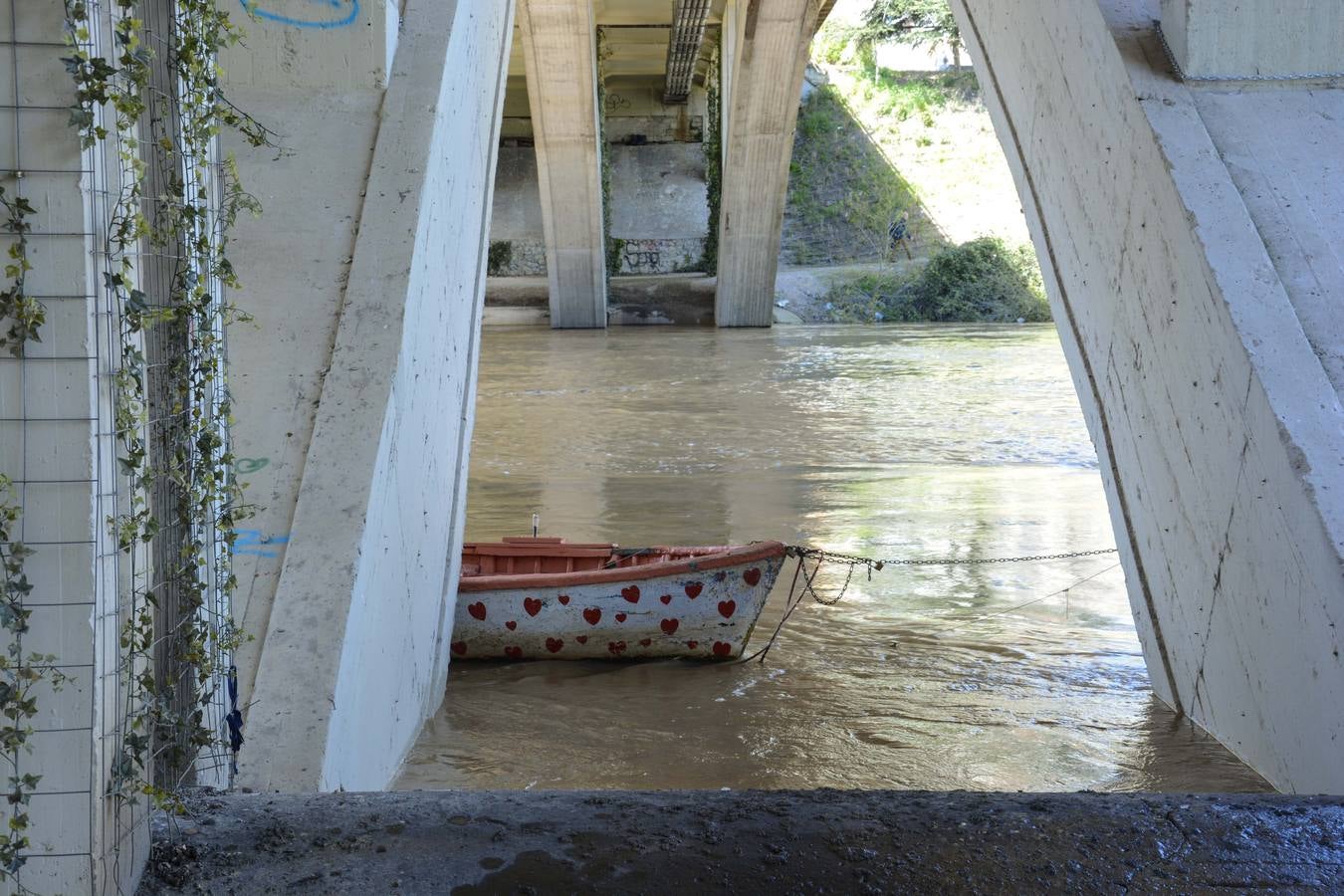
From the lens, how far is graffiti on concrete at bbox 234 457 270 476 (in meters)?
4.62

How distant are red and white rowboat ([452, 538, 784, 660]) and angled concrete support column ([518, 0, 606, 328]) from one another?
15.9 metres

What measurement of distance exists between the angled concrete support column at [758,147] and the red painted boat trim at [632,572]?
17.3 meters

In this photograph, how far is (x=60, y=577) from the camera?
2248mm

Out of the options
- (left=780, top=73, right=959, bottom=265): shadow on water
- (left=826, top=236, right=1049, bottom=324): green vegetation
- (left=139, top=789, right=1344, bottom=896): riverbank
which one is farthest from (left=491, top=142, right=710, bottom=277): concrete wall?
(left=139, top=789, right=1344, bottom=896): riverbank

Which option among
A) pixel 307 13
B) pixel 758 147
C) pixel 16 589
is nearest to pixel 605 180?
pixel 758 147

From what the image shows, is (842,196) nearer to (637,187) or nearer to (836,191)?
(836,191)

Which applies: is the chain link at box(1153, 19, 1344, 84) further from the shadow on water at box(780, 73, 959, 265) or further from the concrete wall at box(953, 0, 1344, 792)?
the shadow on water at box(780, 73, 959, 265)

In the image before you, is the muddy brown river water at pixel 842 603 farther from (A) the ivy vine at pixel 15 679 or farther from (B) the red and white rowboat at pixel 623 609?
(A) the ivy vine at pixel 15 679

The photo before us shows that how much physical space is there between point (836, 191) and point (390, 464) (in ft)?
111

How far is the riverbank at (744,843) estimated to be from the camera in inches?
97.3

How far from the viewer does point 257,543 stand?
4.41m

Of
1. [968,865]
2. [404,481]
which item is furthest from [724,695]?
[968,865]

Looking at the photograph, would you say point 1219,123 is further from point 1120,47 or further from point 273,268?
point 273,268

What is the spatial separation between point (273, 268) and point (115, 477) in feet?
9.64
